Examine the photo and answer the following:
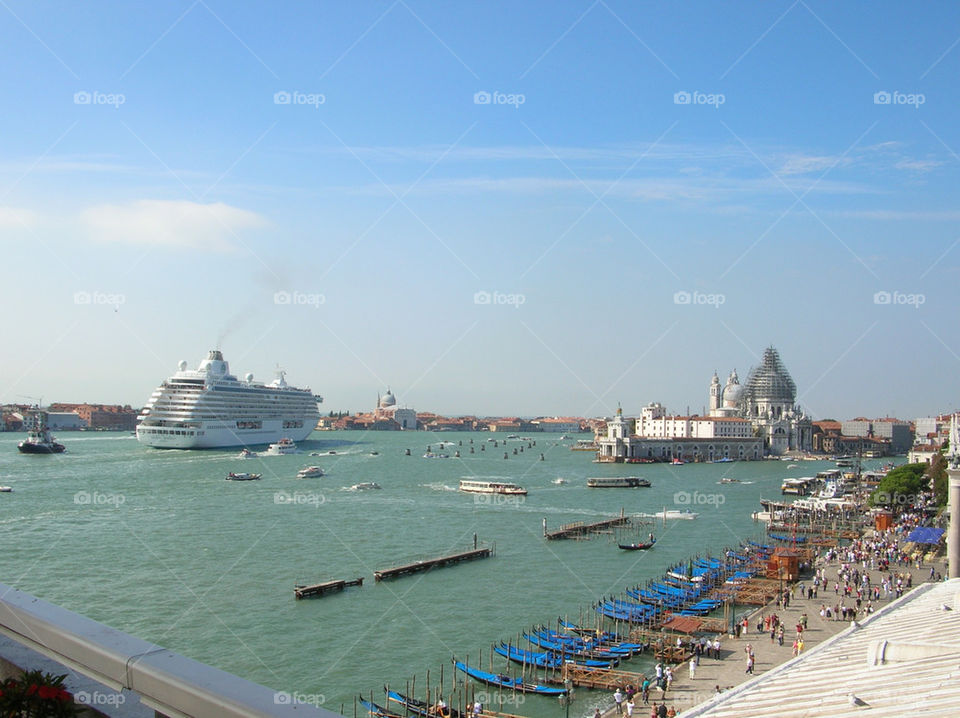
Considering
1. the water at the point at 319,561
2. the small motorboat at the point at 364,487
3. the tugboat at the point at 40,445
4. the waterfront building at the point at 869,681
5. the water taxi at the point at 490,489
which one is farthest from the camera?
the tugboat at the point at 40,445

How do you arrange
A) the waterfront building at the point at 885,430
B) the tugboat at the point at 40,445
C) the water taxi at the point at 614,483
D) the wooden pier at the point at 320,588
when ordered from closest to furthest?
the wooden pier at the point at 320,588 → the water taxi at the point at 614,483 → the tugboat at the point at 40,445 → the waterfront building at the point at 885,430

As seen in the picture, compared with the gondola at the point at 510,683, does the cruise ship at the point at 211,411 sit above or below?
above

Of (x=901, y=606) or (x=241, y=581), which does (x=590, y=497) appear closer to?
(x=241, y=581)

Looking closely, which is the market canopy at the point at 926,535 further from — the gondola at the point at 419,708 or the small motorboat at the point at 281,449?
the small motorboat at the point at 281,449

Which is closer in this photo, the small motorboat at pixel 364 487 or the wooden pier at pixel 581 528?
the wooden pier at pixel 581 528

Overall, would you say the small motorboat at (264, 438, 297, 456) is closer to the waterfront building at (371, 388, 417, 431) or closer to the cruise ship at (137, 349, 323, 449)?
the cruise ship at (137, 349, 323, 449)

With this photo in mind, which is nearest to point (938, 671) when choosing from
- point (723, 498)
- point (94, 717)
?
point (94, 717)

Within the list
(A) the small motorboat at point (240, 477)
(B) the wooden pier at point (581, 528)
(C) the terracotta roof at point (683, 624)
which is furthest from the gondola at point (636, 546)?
(A) the small motorboat at point (240, 477)
